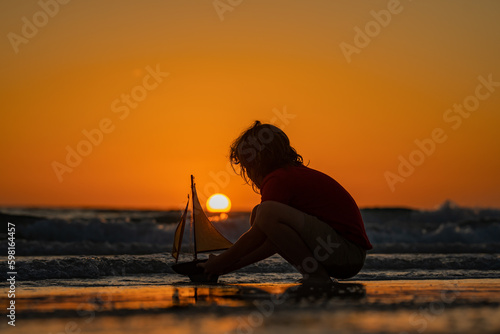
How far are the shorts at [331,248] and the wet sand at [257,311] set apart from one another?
26 centimetres

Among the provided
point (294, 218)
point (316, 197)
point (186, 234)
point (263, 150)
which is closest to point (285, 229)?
point (294, 218)

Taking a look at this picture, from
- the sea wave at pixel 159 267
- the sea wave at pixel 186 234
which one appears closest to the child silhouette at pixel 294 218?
the sea wave at pixel 159 267

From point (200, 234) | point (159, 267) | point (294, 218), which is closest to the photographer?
point (294, 218)

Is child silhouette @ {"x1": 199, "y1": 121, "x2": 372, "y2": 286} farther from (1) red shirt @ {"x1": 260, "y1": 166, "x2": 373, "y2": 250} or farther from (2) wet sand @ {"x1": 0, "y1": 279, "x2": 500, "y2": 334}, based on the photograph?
(2) wet sand @ {"x1": 0, "y1": 279, "x2": 500, "y2": 334}

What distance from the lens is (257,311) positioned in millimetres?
3826

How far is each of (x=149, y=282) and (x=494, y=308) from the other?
12.3 ft

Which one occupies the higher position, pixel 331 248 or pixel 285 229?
pixel 285 229

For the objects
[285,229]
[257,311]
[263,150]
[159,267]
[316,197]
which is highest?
[263,150]

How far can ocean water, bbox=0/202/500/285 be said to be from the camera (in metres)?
7.62

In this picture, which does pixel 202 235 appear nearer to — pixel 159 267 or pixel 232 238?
pixel 159 267

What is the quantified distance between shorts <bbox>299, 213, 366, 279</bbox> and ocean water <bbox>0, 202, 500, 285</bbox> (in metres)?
1.93

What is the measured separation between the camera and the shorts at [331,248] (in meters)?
5.07

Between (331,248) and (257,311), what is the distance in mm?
1455

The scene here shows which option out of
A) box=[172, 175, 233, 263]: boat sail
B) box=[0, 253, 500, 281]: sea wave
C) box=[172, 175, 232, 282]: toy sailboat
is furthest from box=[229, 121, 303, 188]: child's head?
box=[0, 253, 500, 281]: sea wave
